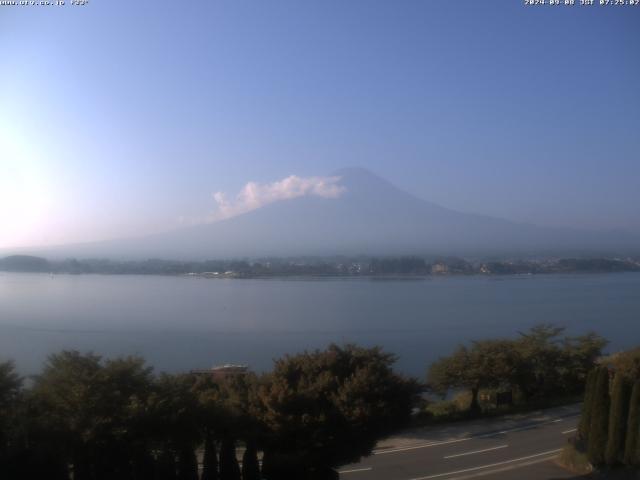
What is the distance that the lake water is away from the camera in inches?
674

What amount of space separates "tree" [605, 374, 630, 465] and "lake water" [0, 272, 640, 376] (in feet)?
30.4

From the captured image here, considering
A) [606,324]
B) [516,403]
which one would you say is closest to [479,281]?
[606,324]

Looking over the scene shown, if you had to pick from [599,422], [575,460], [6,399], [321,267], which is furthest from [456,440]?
[321,267]

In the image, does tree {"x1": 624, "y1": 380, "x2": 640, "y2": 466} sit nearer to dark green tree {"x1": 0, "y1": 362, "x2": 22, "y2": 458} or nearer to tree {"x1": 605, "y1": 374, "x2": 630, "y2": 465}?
tree {"x1": 605, "y1": 374, "x2": 630, "y2": 465}

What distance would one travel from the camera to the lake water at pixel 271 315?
56.1 feet

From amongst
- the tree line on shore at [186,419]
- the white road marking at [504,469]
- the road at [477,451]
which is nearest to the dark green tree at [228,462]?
the tree line on shore at [186,419]

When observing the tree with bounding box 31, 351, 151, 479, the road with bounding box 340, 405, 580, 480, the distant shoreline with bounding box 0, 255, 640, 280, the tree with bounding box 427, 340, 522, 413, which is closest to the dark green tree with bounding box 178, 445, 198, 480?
the tree with bounding box 31, 351, 151, 479

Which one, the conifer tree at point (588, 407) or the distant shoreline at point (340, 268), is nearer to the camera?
the conifer tree at point (588, 407)

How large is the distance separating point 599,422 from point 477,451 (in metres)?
2.14

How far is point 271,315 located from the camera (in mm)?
24094

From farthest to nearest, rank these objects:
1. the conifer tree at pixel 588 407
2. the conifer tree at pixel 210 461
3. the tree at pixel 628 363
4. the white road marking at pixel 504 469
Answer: the tree at pixel 628 363, the white road marking at pixel 504 469, the conifer tree at pixel 588 407, the conifer tree at pixel 210 461

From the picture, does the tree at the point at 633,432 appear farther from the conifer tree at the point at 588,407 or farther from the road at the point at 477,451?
the road at the point at 477,451

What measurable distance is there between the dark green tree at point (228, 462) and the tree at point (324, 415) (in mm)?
377

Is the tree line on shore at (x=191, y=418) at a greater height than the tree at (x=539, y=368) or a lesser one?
greater
